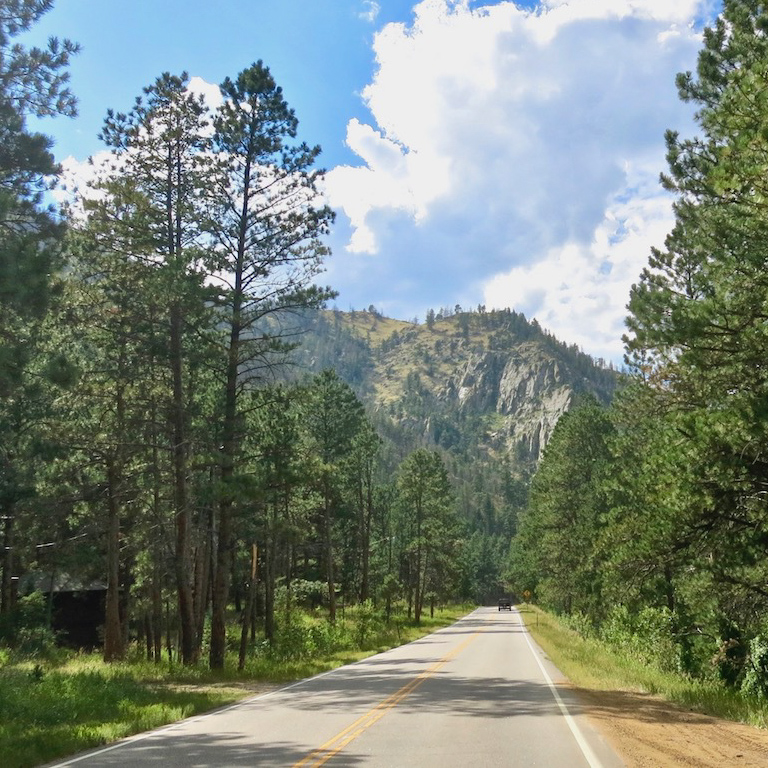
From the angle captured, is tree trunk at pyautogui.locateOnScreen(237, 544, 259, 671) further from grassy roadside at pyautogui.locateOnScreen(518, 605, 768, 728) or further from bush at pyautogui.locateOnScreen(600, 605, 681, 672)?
bush at pyautogui.locateOnScreen(600, 605, 681, 672)

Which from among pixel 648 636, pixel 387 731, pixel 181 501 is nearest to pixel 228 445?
pixel 181 501

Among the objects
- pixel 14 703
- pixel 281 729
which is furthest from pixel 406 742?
pixel 14 703

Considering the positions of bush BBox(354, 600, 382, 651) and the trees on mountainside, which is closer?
the trees on mountainside

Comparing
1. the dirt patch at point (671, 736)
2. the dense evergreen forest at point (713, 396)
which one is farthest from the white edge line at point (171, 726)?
the dense evergreen forest at point (713, 396)

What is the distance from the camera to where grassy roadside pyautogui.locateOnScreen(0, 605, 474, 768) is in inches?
367

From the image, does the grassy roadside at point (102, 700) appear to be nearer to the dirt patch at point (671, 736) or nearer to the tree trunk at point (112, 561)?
the tree trunk at point (112, 561)

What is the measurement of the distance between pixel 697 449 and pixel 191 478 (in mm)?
16155

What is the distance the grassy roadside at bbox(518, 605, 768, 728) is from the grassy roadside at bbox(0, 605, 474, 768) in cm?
756

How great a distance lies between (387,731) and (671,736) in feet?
12.8

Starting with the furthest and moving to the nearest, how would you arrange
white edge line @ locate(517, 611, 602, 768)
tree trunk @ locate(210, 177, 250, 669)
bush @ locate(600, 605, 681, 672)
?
bush @ locate(600, 605, 681, 672)
tree trunk @ locate(210, 177, 250, 669)
white edge line @ locate(517, 611, 602, 768)

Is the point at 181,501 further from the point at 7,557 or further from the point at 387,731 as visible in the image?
the point at 7,557

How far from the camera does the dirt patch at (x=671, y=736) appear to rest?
8266 millimetres

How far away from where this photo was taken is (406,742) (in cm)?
918

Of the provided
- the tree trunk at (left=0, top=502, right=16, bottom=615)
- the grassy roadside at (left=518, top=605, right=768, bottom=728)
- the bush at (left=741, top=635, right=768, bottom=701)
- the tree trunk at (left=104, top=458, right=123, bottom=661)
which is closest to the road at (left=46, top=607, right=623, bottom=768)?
the grassy roadside at (left=518, top=605, right=768, bottom=728)
